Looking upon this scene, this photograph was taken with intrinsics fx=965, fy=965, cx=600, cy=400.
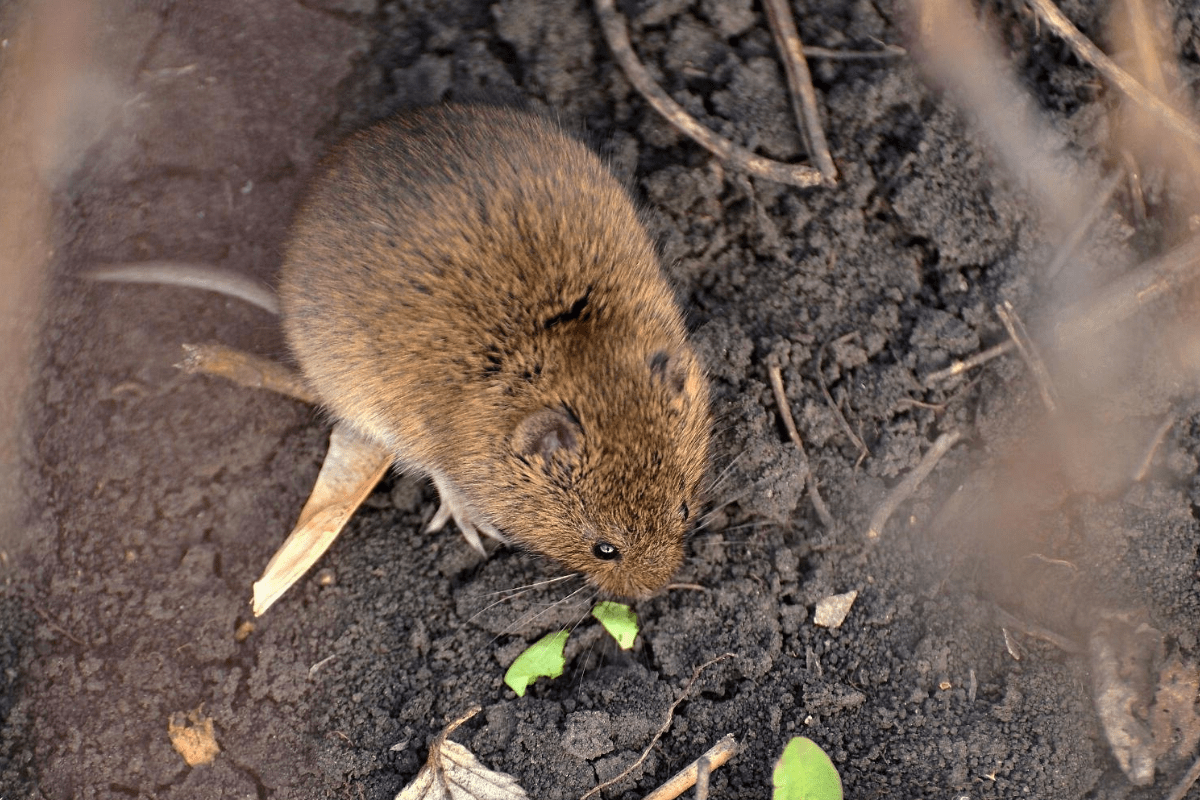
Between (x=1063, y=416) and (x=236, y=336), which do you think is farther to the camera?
(x=236, y=336)

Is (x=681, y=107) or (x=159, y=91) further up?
(x=681, y=107)

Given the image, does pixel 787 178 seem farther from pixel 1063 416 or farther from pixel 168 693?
pixel 168 693

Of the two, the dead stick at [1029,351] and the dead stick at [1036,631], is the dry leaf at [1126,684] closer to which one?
the dead stick at [1036,631]

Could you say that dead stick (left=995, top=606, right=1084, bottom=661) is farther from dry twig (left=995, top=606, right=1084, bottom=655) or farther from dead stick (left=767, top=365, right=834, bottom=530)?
dead stick (left=767, top=365, right=834, bottom=530)

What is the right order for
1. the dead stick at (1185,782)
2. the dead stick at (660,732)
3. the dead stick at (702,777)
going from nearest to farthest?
the dead stick at (1185,782) → the dead stick at (702,777) → the dead stick at (660,732)

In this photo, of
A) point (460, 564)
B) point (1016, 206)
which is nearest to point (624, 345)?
point (460, 564)

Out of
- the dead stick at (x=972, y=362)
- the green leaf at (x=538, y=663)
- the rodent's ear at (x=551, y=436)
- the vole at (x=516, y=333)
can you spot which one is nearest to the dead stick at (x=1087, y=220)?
the dead stick at (x=972, y=362)

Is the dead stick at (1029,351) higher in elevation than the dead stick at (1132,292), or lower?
lower

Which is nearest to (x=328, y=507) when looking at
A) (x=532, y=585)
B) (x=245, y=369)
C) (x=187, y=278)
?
(x=245, y=369)
